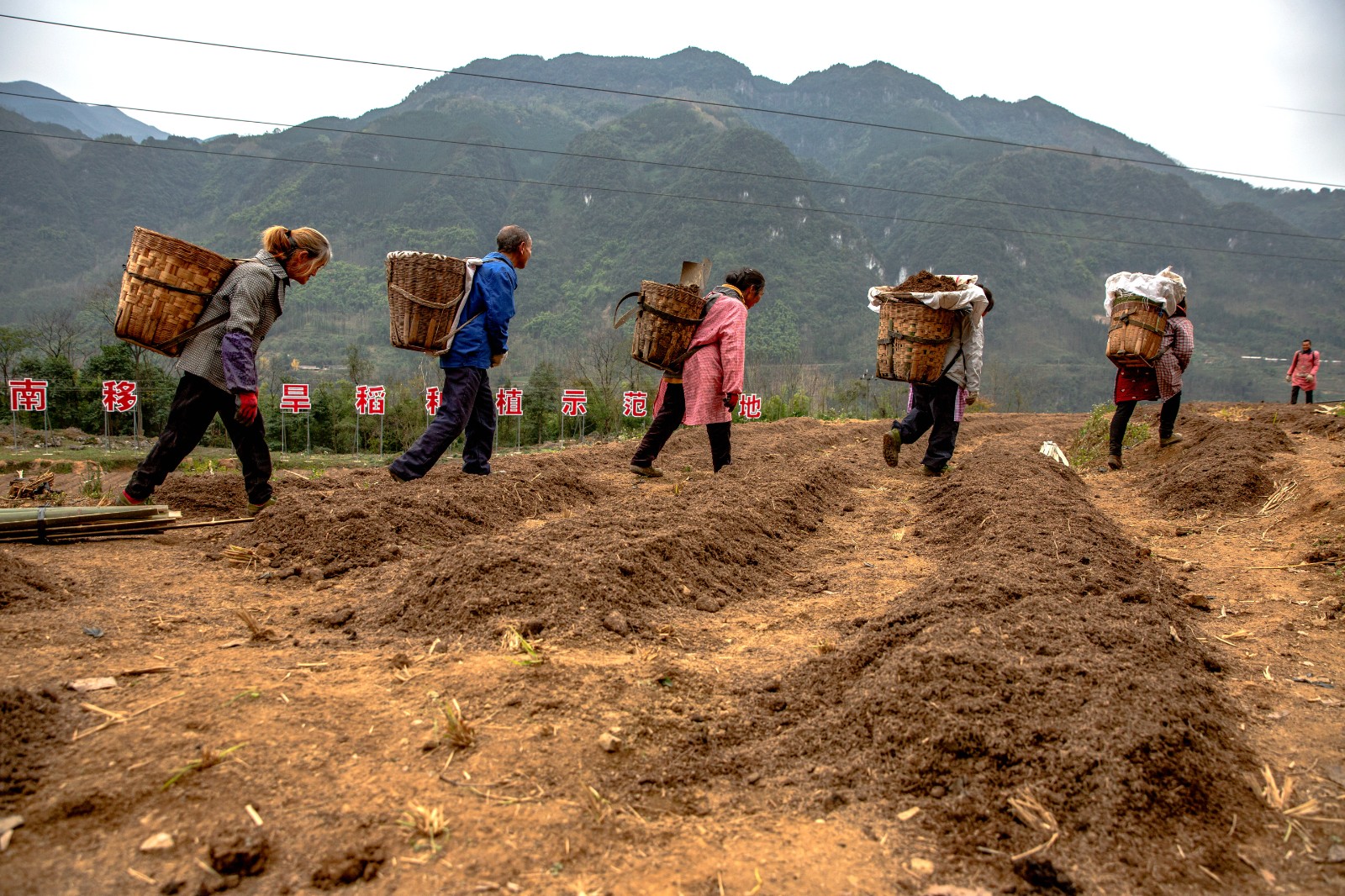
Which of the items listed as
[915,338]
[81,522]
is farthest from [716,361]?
[81,522]

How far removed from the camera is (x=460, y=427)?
5.38 m

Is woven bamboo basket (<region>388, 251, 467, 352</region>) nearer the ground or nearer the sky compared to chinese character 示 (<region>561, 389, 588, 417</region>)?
nearer the sky

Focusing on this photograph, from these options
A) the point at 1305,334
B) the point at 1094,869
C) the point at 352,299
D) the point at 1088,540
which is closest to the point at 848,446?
the point at 1088,540

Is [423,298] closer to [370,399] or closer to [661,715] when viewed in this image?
[661,715]

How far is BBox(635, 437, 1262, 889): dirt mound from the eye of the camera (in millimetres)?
1776

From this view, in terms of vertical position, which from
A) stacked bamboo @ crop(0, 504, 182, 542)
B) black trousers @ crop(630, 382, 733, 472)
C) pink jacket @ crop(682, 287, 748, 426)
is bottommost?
stacked bamboo @ crop(0, 504, 182, 542)

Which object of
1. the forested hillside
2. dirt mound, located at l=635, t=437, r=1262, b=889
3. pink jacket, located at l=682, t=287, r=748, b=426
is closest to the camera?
dirt mound, located at l=635, t=437, r=1262, b=889

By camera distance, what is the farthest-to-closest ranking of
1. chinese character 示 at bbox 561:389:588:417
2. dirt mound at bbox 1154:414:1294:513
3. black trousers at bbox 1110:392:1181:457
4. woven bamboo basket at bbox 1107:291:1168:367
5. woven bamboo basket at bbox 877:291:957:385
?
chinese character 示 at bbox 561:389:588:417, black trousers at bbox 1110:392:1181:457, woven bamboo basket at bbox 1107:291:1168:367, woven bamboo basket at bbox 877:291:957:385, dirt mound at bbox 1154:414:1294:513

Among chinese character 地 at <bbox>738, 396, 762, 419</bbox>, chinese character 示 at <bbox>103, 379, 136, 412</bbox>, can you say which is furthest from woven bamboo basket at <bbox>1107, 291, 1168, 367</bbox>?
chinese character 示 at <bbox>103, 379, 136, 412</bbox>

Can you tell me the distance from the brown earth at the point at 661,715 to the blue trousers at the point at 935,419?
7.62ft

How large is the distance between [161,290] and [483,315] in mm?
1840

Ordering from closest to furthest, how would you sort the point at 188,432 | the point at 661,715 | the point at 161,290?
the point at 661,715 → the point at 161,290 → the point at 188,432

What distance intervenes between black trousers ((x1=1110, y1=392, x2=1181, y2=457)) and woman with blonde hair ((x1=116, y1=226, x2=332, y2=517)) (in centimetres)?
677

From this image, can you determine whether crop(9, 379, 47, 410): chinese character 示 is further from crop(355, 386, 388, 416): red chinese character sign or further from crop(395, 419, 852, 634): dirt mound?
crop(395, 419, 852, 634): dirt mound
